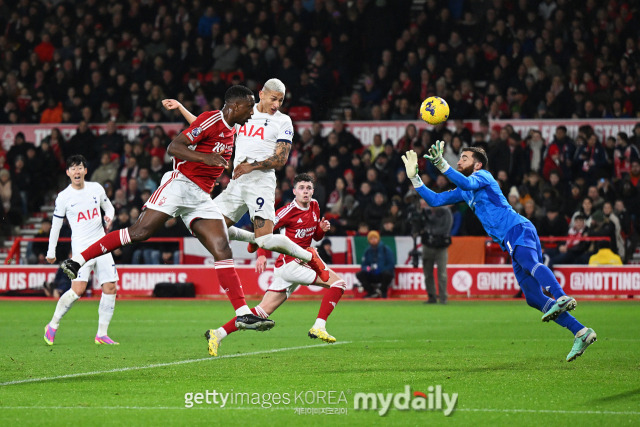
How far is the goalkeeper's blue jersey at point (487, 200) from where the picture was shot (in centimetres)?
1018

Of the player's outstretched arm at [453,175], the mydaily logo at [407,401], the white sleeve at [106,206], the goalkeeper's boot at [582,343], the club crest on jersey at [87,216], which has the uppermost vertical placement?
the player's outstretched arm at [453,175]

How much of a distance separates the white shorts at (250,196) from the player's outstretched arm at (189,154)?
5.17 feet

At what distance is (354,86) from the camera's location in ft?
93.1

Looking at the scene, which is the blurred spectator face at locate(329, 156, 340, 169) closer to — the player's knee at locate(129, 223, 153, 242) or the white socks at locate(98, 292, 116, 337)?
the white socks at locate(98, 292, 116, 337)

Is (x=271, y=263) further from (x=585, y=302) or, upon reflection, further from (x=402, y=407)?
(x=402, y=407)

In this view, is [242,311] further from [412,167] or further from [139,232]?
[412,167]

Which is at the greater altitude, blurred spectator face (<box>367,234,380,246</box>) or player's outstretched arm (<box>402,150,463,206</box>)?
player's outstretched arm (<box>402,150,463,206</box>)

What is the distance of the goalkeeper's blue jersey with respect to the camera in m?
10.2

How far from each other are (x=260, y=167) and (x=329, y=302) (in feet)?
7.52

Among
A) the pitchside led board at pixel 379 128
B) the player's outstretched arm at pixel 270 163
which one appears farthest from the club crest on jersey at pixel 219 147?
the pitchside led board at pixel 379 128

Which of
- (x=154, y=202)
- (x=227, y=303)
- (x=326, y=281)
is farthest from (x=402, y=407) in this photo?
(x=227, y=303)

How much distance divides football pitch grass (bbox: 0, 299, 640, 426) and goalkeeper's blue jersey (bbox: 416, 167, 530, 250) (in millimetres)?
1497

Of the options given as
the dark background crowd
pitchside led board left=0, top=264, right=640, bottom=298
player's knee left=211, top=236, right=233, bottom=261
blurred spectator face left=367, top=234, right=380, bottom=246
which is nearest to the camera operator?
the dark background crowd

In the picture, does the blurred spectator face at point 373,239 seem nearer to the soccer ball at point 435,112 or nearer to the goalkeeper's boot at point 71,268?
the soccer ball at point 435,112
